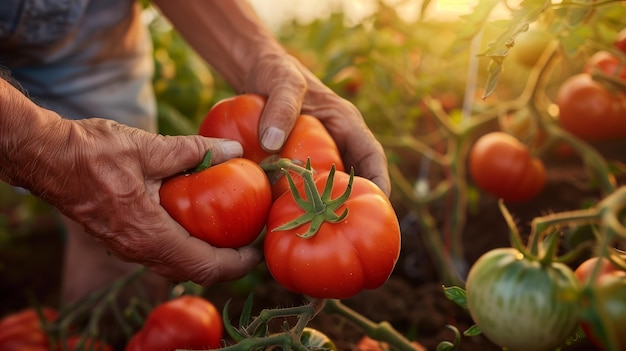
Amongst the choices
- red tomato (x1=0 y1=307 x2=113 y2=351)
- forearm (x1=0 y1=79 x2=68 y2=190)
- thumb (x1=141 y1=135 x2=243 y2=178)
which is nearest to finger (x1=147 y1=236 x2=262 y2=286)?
thumb (x1=141 y1=135 x2=243 y2=178)

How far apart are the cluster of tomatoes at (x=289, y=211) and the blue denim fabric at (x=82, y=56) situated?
2.16ft

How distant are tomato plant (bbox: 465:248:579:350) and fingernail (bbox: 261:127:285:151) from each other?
0.50 meters

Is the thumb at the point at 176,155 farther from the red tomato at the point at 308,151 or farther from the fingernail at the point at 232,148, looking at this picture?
the red tomato at the point at 308,151

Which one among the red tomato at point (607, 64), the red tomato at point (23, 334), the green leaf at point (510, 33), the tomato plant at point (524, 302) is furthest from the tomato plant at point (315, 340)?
the red tomato at point (607, 64)

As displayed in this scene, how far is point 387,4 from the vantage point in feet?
6.46

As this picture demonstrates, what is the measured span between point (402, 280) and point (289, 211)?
109 centimetres

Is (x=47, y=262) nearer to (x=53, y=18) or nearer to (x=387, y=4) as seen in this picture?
(x=53, y=18)

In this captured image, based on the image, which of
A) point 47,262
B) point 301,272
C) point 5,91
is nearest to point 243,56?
point 5,91

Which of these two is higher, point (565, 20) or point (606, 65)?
point (565, 20)

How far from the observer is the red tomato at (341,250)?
0.94 m

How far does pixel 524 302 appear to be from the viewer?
0.72m

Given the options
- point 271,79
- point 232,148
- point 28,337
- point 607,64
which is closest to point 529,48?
point 607,64

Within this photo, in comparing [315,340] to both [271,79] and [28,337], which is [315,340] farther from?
[28,337]

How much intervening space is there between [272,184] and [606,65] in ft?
3.32
